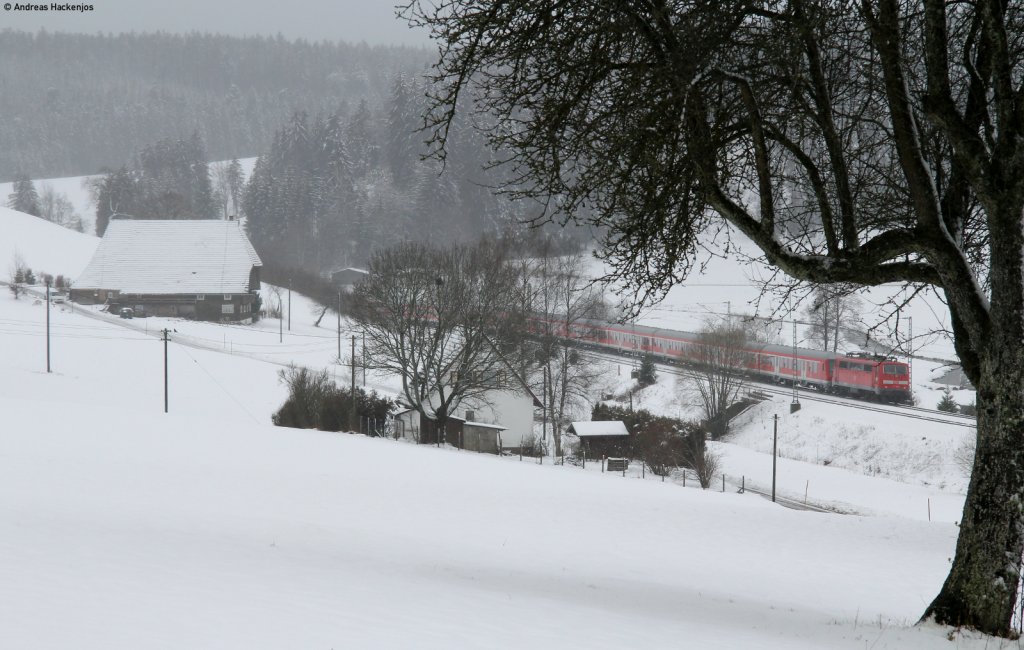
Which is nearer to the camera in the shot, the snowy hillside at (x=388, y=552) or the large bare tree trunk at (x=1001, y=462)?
the snowy hillside at (x=388, y=552)

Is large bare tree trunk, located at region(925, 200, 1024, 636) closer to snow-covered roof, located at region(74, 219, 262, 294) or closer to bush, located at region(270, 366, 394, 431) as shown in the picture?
bush, located at region(270, 366, 394, 431)

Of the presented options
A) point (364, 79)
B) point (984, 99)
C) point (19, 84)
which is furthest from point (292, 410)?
point (19, 84)

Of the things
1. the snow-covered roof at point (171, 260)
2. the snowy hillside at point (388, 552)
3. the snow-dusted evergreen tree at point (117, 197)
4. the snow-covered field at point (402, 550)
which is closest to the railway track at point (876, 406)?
the snow-covered field at point (402, 550)

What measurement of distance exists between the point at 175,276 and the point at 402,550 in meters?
62.1

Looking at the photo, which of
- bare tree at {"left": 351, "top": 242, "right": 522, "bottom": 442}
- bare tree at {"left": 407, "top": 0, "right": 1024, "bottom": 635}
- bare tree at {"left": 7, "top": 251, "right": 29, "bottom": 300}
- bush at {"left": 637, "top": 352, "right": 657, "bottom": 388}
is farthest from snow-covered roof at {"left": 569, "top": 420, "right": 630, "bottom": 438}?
bare tree at {"left": 7, "top": 251, "right": 29, "bottom": 300}

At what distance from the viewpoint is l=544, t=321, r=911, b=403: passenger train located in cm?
4059

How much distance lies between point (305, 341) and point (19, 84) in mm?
158813

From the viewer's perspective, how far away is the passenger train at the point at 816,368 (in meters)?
40.6

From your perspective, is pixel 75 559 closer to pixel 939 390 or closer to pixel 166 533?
pixel 166 533

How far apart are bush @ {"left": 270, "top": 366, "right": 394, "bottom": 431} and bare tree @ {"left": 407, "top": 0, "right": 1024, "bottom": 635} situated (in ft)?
88.1

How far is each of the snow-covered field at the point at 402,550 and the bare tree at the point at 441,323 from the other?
631 centimetres

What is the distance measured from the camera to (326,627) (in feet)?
18.1

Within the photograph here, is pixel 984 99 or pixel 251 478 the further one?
pixel 251 478

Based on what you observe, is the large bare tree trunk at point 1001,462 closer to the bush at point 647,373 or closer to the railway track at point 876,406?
the railway track at point 876,406
